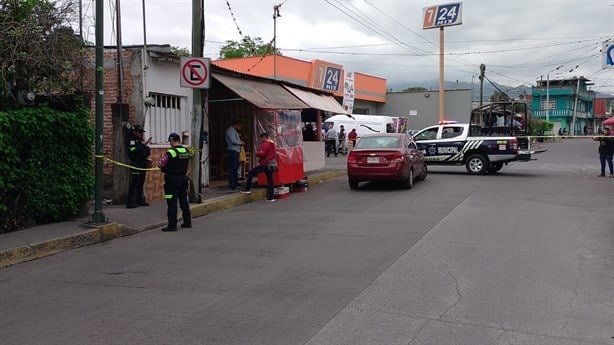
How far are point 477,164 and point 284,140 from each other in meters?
7.92

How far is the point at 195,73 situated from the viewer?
11.8 m

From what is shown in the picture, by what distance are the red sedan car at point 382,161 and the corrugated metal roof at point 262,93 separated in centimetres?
221

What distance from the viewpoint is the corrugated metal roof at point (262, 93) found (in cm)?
1408

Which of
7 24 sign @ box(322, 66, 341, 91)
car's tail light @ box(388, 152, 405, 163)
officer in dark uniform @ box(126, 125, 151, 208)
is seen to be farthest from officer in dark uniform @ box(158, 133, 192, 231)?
7 24 sign @ box(322, 66, 341, 91)

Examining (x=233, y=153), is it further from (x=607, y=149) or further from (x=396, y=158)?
(x=607, y=149)

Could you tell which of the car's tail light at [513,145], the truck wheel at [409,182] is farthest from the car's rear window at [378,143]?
the car's tail light at [513,145]

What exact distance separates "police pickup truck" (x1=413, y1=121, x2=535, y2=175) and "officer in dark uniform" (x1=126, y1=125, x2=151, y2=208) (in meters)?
11.6

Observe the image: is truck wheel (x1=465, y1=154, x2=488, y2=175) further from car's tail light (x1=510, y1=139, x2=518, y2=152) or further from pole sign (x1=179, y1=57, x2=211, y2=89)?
pole sign (x1=179, y1=57, x2=211, y2=89)

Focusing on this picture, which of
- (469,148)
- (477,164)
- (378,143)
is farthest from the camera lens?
(477,164)

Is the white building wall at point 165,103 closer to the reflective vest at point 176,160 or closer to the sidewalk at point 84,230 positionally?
the sidewalk at point 84,230

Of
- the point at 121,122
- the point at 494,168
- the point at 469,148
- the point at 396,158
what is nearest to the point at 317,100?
the point at 396,158

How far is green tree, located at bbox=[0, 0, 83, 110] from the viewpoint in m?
9.04

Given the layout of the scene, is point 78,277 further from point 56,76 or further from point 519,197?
point 519,197

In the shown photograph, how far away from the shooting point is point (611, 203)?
42.5 ft
